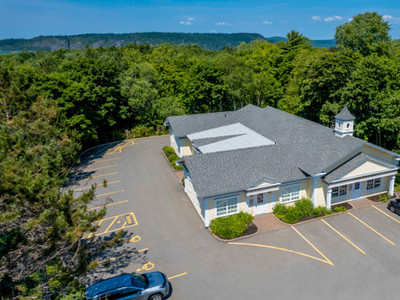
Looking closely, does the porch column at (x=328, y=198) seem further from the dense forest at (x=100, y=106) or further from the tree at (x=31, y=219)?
the tree at (x=31, y=219)

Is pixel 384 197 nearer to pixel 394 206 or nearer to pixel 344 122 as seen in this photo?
pixel 394 206

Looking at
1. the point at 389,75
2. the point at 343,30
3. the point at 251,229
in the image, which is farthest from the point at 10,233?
the point at 343,30

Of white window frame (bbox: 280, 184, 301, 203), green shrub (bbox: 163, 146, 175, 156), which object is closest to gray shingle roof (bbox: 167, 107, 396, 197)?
white window frame (bbox: 280, 184, 301, 203)

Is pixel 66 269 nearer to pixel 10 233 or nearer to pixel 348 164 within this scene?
pixel 10 233

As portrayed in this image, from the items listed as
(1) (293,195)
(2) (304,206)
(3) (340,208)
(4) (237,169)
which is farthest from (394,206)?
(4) (237,169)

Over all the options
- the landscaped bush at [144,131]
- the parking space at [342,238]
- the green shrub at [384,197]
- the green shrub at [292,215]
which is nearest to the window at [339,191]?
the parking space at [342,238]

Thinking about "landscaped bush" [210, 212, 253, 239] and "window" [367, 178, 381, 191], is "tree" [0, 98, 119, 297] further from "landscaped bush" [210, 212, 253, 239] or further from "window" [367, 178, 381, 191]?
"window" [367, 178, 381, 191]
